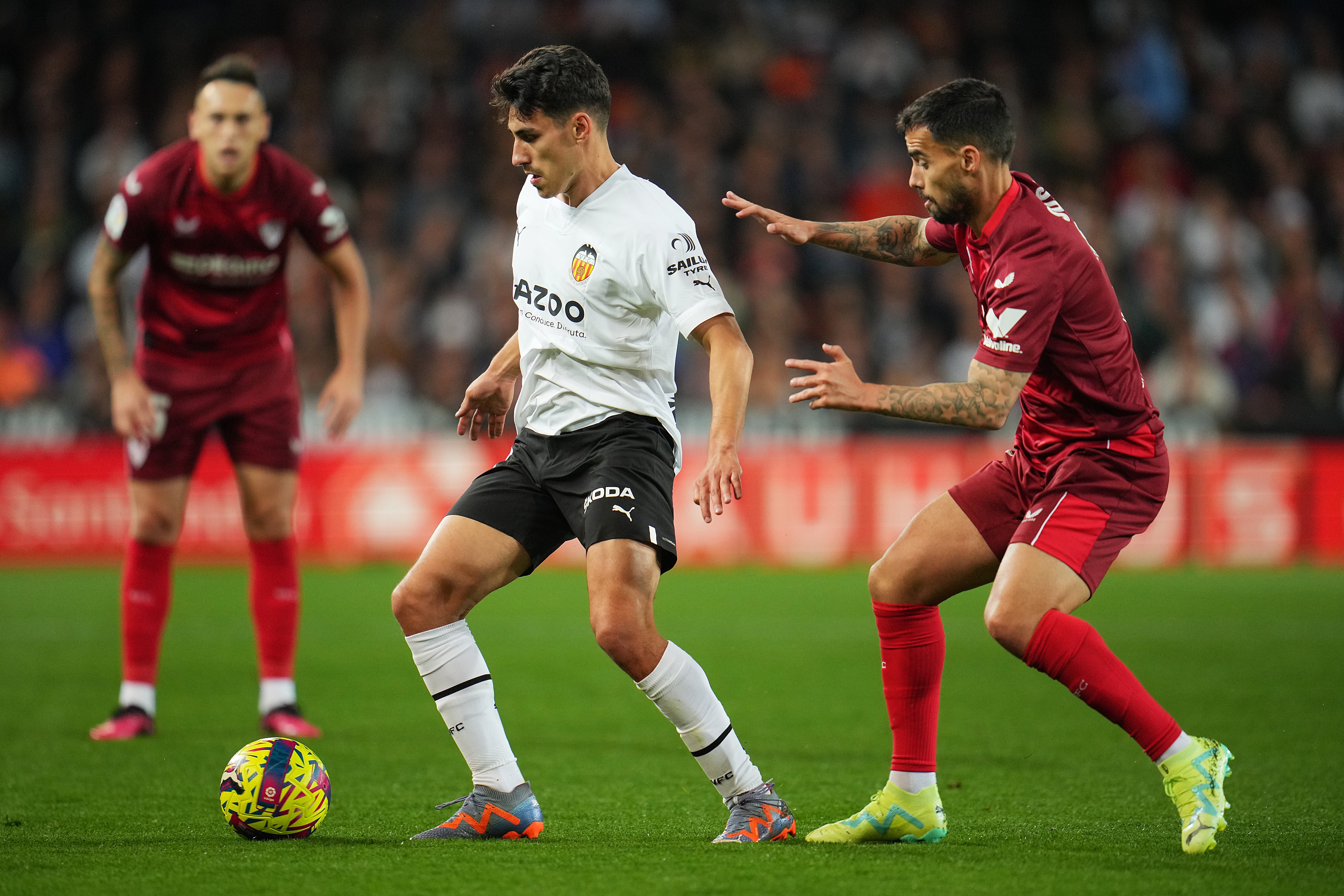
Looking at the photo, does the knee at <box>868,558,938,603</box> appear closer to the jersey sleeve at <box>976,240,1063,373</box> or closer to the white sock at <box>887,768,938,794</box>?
the white sock at <box>887,768,938,794</box>

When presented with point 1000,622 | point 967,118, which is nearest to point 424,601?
point 1000,622

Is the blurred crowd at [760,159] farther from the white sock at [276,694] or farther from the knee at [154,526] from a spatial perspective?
the white sock at [276,694]

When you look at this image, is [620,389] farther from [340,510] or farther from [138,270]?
[138,270]

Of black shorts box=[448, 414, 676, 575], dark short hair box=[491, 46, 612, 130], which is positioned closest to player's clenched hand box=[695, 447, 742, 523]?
black shorts box=[448, 414, 676, 575]

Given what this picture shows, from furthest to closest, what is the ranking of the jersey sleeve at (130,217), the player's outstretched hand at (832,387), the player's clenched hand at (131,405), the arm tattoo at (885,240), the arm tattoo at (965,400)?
the jersey sleeve at (130,217), the player's clenched hand at (131,405), the arm tattoo at (885,240), the arm tattoo at (965,400), the player's outstretched hand at (832,387)

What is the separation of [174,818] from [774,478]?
351 inches

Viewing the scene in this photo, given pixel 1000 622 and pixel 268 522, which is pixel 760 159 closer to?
pixel 268 522

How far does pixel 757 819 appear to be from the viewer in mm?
4133

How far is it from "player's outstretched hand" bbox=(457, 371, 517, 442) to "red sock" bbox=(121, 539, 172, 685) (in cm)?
221

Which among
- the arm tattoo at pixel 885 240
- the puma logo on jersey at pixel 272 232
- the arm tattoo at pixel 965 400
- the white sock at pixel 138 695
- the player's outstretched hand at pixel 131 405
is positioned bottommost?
the white sock at pixel 138 695

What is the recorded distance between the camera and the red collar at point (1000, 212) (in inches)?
161

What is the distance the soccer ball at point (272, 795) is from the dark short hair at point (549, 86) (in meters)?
1.90

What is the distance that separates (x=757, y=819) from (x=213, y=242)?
341 cm

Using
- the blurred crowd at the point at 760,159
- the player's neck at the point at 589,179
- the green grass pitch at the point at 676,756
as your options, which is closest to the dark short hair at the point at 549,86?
the player's neck at the point at 589,179
